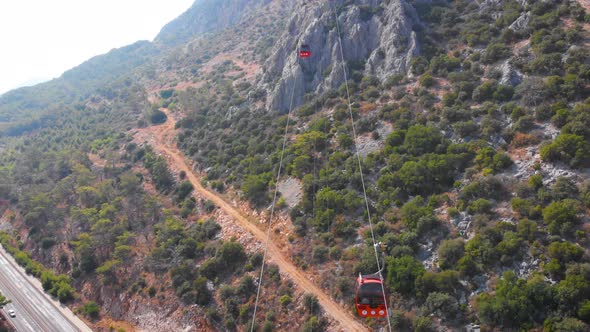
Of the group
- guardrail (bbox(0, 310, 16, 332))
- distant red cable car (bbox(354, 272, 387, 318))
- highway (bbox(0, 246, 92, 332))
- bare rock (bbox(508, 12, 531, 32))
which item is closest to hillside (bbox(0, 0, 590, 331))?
bare rock (bbox(508, 12, 531, 32))

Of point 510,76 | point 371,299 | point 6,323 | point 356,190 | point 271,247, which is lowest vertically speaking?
point 6,323

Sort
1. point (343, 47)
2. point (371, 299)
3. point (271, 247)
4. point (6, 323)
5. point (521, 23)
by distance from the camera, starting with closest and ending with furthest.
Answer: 1. point (371, 299)
2. point (271, 247)
3. point (6, 323)
4. point (521, 23)
5. point (343, 47)

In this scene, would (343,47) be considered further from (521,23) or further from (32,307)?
(32,307)

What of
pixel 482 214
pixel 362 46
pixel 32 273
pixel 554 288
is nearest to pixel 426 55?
pixel 362 46

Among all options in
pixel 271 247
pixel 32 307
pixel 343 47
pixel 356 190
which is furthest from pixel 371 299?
pixel 343 47

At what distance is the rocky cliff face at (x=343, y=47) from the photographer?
65.8 meters

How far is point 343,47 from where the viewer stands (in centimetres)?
7256

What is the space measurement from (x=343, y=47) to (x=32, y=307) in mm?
72170

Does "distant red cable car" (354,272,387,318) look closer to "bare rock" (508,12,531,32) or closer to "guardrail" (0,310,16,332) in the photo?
"bare rock" (508,12,531,32)


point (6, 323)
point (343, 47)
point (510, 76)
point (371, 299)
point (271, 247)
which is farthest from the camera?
point (343, 47)

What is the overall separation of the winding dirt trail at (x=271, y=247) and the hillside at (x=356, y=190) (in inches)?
11.7

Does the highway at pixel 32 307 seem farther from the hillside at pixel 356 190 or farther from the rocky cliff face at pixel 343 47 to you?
the rocky cliff face at pixel 343 47

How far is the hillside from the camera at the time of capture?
30.5 meters

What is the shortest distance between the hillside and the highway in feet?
5.98
